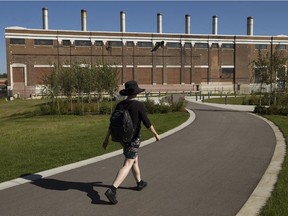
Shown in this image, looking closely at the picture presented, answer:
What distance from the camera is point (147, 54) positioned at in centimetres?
6419

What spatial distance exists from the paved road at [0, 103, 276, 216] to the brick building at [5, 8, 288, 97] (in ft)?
161

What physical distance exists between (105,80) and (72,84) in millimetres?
2458

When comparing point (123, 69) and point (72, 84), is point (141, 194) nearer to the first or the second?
point (72, 84)

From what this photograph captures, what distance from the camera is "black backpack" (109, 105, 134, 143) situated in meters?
4.98

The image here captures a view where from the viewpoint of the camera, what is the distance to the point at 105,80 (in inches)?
927

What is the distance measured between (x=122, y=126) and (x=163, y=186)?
1.41m

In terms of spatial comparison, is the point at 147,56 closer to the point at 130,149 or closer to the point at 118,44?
the point at 118,44

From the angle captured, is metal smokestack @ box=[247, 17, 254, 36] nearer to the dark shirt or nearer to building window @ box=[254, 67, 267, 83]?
building window @ box=[254, 67, 267, 83]

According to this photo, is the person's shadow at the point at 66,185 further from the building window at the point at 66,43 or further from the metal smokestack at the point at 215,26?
the metal smokestack at the point at 215,26

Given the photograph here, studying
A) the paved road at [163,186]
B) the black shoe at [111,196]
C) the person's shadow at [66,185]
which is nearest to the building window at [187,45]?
the paved road at [163,186]

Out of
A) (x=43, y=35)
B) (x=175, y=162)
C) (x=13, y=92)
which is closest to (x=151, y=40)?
(x=43, y=35)

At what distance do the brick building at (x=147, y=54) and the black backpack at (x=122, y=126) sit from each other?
51.5 meters

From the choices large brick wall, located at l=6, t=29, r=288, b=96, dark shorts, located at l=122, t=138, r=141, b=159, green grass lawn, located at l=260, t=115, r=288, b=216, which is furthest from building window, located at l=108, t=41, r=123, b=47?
dark shorts, located at l=122, t=138, r=141, b=159

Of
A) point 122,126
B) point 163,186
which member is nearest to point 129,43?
point 163,186
